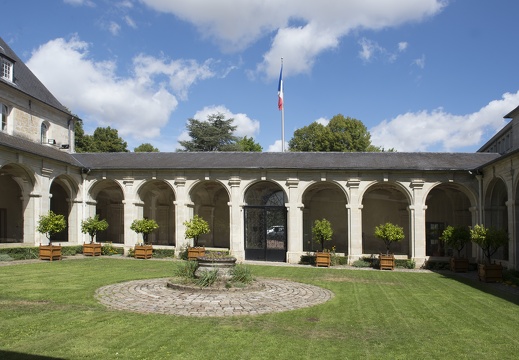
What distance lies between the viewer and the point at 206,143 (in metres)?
48.0

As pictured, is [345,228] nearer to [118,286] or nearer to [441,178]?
[441,178]

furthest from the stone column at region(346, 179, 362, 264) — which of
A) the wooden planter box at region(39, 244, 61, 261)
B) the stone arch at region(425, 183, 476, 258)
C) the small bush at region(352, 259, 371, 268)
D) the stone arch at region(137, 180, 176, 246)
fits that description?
the wooden planter box at region(39, 244, 61, 261)

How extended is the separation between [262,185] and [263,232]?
111 inches

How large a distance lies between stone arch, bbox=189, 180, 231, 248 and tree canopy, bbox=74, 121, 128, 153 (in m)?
23.1

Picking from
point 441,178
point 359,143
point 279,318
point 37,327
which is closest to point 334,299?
point 279,318

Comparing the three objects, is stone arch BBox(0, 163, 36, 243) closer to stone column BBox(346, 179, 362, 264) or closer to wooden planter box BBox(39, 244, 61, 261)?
wooden planter box BBox(39, 244, 61, 261)

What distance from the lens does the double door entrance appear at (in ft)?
80.1

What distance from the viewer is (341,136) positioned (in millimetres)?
46906

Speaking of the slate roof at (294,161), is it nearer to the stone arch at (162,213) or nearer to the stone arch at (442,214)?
the stone arch at (442,214)

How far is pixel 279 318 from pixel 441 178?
51.4 ft

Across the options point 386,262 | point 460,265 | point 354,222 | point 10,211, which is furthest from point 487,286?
point 10,211

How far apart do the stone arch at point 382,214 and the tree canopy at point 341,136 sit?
1896cm

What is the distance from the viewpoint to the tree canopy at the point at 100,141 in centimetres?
4756

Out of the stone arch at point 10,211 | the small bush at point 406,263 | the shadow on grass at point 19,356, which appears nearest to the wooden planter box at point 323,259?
the small bush at point 406,263
